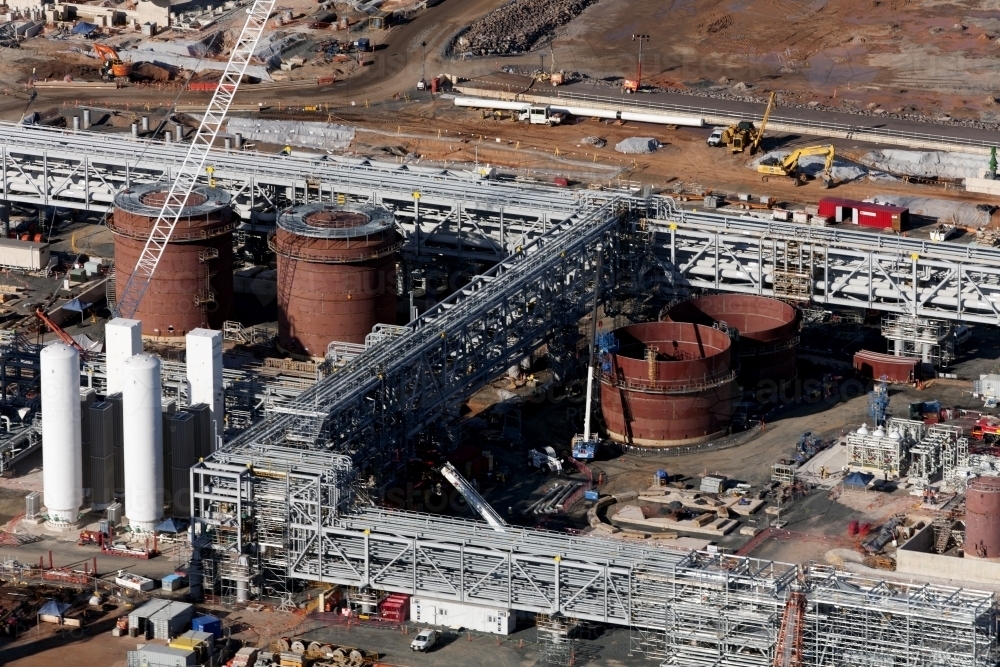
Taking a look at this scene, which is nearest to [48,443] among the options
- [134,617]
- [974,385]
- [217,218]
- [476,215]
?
[134,617]

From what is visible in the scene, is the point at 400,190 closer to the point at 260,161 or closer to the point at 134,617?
the point at 260,161

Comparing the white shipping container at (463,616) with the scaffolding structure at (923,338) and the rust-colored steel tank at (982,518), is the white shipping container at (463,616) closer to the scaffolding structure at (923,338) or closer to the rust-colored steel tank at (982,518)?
the rust-colored steel tank at (982,518)

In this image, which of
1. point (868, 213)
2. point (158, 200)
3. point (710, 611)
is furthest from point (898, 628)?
point (868, 213)

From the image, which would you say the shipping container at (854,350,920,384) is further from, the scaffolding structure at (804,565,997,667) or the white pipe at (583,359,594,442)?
the scaffolding structure at (804,565,997,667)

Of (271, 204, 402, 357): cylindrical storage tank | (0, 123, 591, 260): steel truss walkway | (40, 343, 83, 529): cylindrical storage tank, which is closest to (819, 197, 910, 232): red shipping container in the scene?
(0, 123, 591, 260): steel truss walkway

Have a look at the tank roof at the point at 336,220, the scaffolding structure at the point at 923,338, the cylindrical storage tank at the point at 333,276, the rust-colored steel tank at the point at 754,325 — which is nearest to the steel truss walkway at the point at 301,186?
the tank roof at the point at 336,220

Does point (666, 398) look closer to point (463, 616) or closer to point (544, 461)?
point (544, 461)
